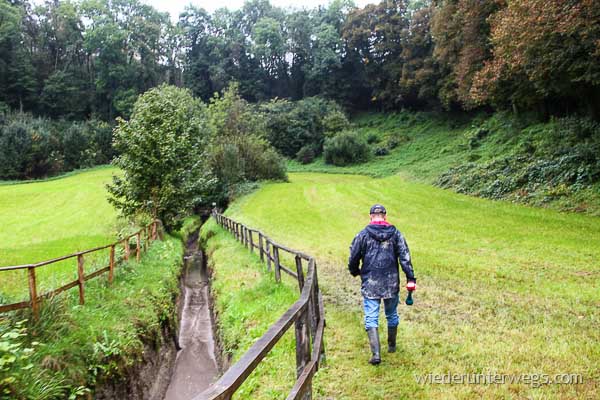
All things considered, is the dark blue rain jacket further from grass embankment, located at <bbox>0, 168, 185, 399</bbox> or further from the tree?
the tree

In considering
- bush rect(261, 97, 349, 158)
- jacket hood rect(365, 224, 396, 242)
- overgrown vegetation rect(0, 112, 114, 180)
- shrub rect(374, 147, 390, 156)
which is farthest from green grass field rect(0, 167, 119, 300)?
shrub rect(374, 147, 390, 156)

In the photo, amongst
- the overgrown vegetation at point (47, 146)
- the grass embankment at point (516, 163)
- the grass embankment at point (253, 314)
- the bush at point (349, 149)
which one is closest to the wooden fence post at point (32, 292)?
the grass embankment at point (253, 314)

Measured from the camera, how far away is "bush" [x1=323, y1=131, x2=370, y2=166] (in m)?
46.5

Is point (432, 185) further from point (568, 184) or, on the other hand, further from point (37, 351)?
point (37, 351)

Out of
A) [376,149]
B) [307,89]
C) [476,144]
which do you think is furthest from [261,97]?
[476,144]

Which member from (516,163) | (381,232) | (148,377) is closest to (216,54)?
(516,163)

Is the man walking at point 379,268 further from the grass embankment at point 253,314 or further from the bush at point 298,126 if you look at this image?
the bush at point 298,126

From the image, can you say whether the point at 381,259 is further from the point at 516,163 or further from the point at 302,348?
the point at 516,163

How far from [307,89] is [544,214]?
58.8 meters

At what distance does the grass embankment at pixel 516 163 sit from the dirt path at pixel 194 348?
1378 cm

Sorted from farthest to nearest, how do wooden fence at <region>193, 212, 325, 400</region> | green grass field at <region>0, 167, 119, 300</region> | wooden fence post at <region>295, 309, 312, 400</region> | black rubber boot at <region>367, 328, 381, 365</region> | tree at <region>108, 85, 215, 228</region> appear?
tree at <region>108, 85, 215, 228</region> → green grass field at <region>0, 167, 119, 300</region> → black rubber boot at <region>367, 328, 381, 365</region> → wooden fence post at <region>295, 309, 312, 400</region> → wooden fence at <region>193, 212, 325, 400</region>

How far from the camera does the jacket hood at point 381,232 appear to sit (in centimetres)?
511

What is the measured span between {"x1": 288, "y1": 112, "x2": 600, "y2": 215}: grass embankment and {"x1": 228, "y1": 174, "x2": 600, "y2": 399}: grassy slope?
171cm

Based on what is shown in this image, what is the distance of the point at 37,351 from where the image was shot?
16.9 ft
